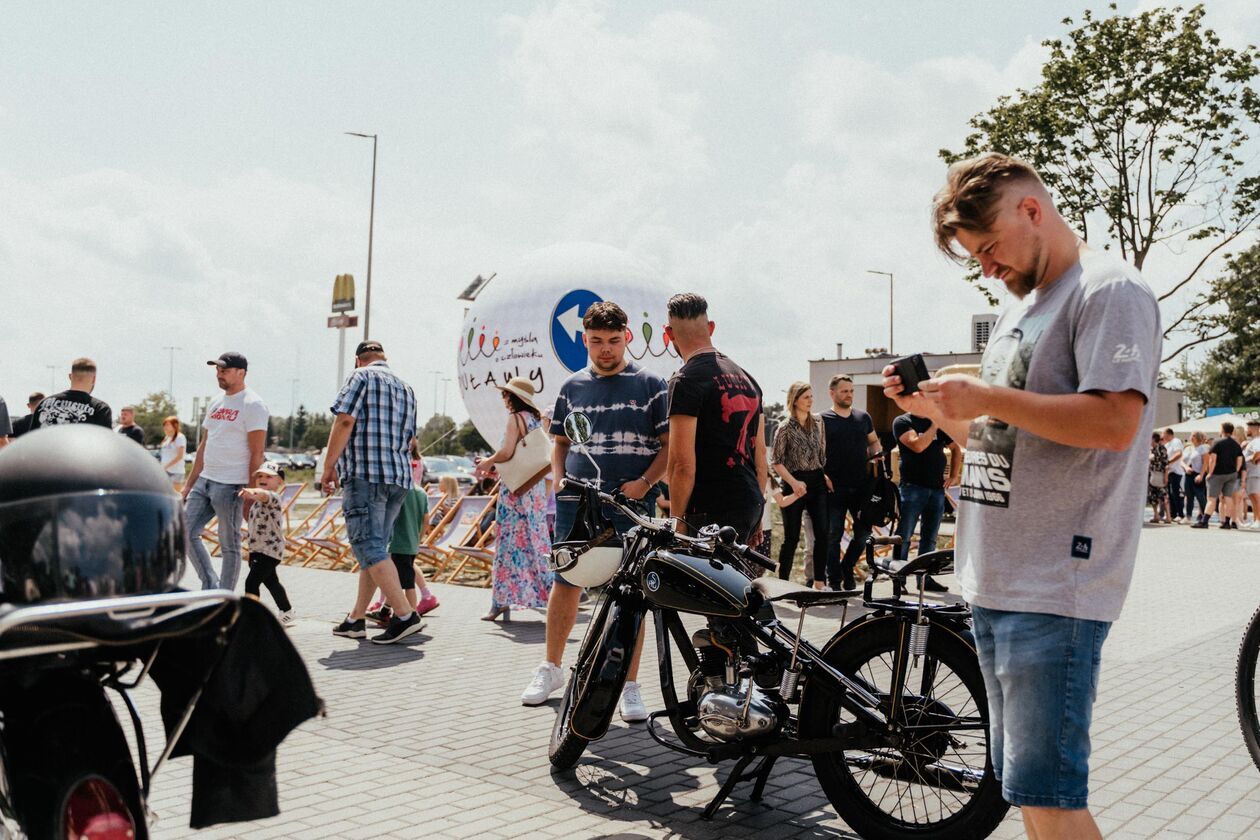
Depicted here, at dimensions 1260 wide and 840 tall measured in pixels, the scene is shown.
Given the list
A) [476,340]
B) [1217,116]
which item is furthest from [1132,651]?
[1217,116]

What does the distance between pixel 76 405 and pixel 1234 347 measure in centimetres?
6969

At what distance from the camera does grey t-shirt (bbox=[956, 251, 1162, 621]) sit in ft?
7.61

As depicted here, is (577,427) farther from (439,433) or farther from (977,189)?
(439,433)

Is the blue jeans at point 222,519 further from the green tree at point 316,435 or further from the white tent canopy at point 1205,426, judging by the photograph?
the green tree at point 316,435

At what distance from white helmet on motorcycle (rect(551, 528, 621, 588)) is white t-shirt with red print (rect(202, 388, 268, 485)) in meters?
4.54

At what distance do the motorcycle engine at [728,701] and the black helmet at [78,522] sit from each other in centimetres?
218

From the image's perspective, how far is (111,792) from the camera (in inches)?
80.9

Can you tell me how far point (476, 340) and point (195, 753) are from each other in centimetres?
1421

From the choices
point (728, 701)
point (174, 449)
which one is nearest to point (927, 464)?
point (728, 701)

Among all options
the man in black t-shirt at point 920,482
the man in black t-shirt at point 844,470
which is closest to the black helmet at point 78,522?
the man in black t-shirt at point 844,470

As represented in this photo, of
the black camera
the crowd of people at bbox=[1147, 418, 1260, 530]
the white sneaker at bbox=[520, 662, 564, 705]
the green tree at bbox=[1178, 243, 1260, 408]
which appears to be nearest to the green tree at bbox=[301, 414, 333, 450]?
the green tree at bbox=[1178, 243, 1260, 408]

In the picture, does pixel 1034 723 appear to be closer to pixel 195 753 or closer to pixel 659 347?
pixel 195 753

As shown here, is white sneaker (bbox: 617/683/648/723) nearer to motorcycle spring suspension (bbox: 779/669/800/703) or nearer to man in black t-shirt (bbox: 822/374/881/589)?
motorcycle spring suspension (bbox: 779/669/800/703)

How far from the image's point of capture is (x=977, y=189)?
2480mm
